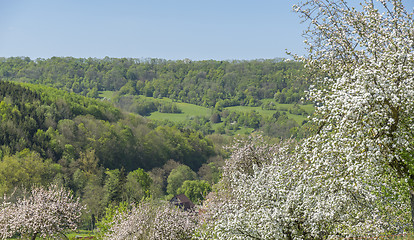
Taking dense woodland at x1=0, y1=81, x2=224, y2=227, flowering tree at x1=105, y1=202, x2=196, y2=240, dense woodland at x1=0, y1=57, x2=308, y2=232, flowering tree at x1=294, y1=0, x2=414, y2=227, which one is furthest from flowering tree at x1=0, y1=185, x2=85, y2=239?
dense woodland at x1=0, y1=81, x2=224, y2=227

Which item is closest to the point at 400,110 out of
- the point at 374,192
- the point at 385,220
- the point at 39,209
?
the point at 374,192

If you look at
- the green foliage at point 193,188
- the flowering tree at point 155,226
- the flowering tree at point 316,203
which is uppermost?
the flowering tree at point 316,203

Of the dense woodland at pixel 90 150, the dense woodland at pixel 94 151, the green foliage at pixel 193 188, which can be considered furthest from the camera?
the green foliage at pixel 193 188

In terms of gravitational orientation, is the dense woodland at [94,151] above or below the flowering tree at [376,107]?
below

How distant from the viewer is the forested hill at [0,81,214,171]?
97688 mm

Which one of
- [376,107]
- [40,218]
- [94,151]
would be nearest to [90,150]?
[94,151]

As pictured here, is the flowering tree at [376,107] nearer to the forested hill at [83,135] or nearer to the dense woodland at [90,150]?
the dense woodland at [90,150]

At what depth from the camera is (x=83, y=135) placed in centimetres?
10819

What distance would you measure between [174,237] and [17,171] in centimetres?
5333

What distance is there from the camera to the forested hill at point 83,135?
320ft

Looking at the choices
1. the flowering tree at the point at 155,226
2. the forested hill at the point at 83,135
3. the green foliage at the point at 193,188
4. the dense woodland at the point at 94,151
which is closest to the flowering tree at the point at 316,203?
the flowering tree at the point at 155,226

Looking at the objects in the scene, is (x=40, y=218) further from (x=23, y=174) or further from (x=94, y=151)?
(x=94, y=151)

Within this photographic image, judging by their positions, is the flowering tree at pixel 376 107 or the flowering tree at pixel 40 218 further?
the flowering tree at pixel 40 218

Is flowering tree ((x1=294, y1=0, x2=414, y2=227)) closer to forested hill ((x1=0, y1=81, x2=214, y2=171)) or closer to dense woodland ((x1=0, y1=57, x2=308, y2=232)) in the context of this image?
dense woodland ((x1=0, y1=57, x2=308, y2=232))
